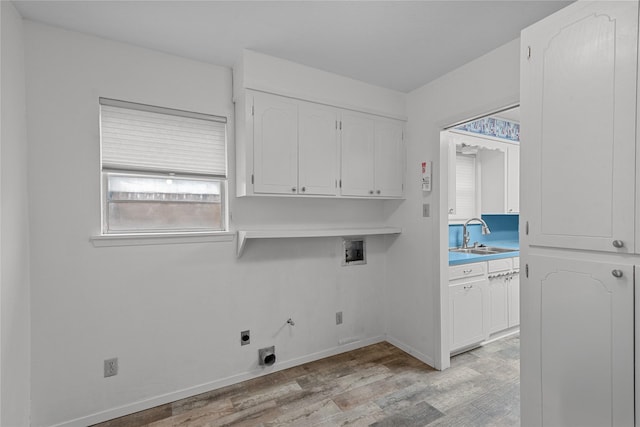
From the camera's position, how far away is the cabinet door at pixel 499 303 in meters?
3.16

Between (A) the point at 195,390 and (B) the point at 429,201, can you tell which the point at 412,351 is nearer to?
(B) the point at 429,201

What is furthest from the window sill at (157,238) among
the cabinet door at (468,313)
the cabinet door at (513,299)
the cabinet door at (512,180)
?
the cabinet door at (512,180)

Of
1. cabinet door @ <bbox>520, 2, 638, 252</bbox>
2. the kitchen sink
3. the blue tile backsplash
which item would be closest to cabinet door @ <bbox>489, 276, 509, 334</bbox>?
the kitchen sink

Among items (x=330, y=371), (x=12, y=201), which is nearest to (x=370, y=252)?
(x=330, y=371)

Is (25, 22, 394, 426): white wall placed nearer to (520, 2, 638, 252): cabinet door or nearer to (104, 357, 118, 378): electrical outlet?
(104, 357, 118, 378): electrical outlet

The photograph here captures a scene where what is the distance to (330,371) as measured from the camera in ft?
8.80

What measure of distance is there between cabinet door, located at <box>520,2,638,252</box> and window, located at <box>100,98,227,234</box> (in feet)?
7.03

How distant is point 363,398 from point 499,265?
200 centimetres

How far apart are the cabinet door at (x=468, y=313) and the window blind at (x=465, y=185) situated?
111 cm

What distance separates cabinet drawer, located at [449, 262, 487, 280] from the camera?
2.89 m

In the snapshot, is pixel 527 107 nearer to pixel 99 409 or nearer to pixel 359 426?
pixel 359 426

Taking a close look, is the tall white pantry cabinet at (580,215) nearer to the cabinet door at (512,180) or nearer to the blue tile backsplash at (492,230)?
the blue tile backsplash at (492,230)

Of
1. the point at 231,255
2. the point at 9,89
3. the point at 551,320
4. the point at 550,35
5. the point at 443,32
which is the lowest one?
the point at 551,320

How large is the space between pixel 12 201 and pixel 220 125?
139 centimetres
